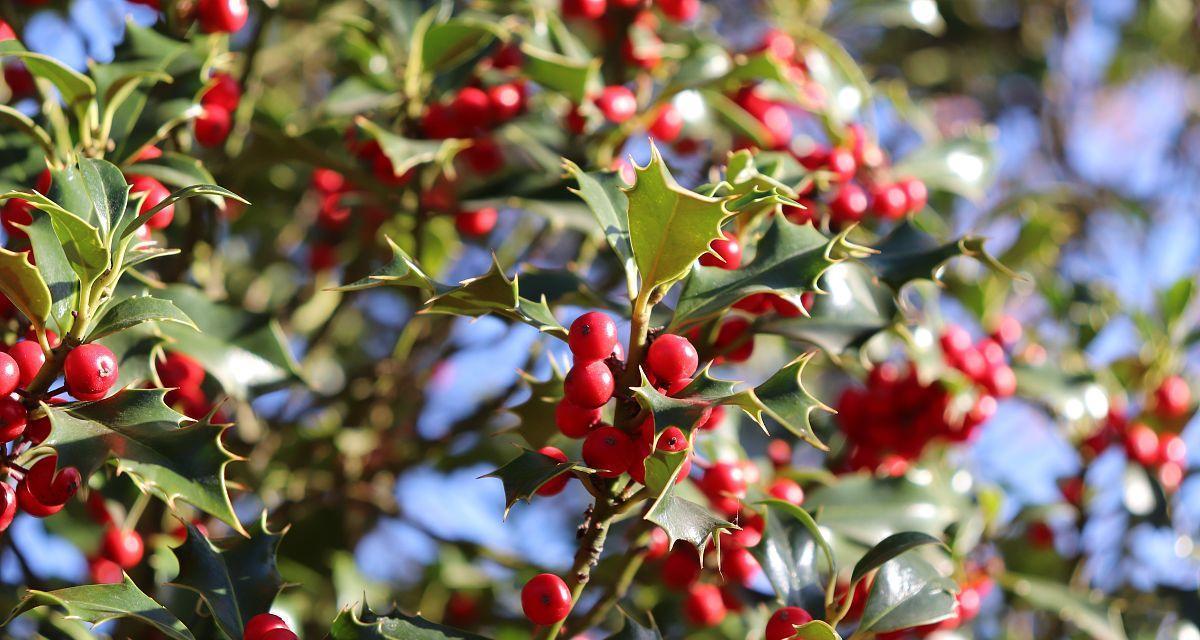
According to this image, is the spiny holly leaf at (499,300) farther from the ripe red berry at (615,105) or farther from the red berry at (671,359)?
the ripe red berry at (615,105)

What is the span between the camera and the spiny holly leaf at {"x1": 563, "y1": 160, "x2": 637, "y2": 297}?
130 centimetres

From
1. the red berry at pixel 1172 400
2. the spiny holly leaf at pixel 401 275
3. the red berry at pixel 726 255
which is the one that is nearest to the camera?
the spiny holly leaf at pixel 401 275

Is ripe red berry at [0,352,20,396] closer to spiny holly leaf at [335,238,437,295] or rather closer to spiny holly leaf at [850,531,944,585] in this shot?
spiny holly leaf at [335,238,437,295]

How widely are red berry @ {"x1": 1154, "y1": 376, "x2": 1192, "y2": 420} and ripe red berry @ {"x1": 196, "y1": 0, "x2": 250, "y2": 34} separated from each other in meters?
2.15

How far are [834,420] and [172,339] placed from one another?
4.55 feet

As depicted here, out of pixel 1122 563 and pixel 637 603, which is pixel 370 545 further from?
pixel 1122 563

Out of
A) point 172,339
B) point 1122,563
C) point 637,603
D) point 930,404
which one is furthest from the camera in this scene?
point 1122,563

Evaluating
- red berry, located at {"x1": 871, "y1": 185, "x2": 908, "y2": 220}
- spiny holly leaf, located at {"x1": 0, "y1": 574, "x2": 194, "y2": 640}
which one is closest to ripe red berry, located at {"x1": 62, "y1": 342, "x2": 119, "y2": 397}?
spiny holly leaf, located at {"x1": 0, "y1": 574, "x2": 194, "y2": 640}

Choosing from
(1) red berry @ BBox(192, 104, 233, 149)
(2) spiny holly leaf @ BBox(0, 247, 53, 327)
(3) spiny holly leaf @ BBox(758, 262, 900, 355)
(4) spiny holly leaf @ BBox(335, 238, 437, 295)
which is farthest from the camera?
(1) red berry @ BBox(192, 104, 233, 149)

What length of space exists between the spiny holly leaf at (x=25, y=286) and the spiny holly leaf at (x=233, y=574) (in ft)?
1.06

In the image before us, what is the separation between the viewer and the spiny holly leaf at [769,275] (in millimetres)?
1308

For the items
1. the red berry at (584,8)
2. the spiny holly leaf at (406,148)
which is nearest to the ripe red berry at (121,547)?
the spiny holly leaf at (406,148)

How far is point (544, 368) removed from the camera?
8.11 ft

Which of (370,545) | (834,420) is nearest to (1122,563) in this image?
(834,420)
